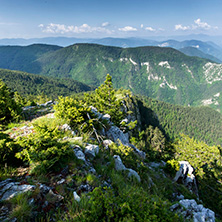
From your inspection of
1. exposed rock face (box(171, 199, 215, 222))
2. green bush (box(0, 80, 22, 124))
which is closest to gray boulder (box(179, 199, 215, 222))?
exposed rock face (box(171, 199, 215, 222))

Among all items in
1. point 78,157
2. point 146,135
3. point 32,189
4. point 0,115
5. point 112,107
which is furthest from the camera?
point 146,135

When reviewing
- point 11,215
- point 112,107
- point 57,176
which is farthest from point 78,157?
point 112,107

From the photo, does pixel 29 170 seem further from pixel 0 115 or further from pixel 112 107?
pixel 112 107

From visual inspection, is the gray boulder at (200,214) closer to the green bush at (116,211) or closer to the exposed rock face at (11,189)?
the green bush at (116,211)

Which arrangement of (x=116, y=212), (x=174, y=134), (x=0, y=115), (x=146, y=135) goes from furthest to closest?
1. (x=174, y=134)
2. (x=146, y=135)
3. (x=0, y=115)
4. (x=116, y=212)

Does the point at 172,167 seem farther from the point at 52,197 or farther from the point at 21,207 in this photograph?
the point at 21,207

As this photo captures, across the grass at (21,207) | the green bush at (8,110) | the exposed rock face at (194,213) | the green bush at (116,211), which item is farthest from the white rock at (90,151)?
the green bush at (8,110)

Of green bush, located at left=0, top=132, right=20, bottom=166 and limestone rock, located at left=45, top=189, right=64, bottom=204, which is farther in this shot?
green bush, located at left=0, top=132, right=20, bottom=166

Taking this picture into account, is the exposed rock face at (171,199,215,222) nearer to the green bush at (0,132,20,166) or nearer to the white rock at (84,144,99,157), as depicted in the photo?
the white rock at (84,144,99,157)

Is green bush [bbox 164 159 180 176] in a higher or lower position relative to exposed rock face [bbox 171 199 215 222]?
lower

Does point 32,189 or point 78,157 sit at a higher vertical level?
point 32,189

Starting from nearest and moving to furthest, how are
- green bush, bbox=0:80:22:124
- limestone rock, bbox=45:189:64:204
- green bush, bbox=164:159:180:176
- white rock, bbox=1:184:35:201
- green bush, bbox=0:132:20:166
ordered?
white rock, bbox=1:184:35:201 → limestone rock, bbox=45:189:64:204 → green bush, bbox=0:132:20:166 → green bush, bbox=0:80:22:124 → green bush, bbox=164:159:180:176
